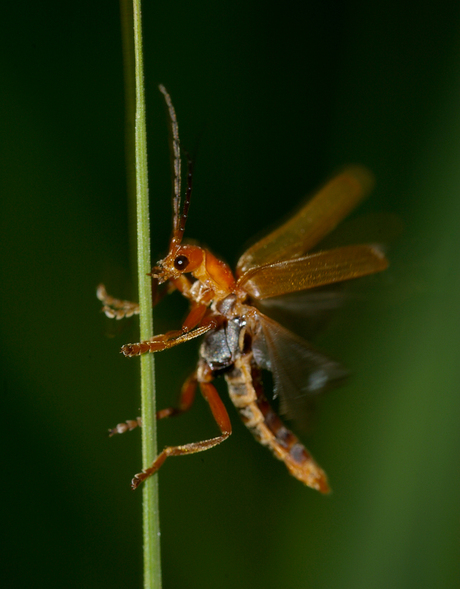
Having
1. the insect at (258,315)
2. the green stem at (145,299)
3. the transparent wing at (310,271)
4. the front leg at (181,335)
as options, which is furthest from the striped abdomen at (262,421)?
the green stem at (145,299)

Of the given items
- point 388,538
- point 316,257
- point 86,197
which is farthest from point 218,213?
point 388,538

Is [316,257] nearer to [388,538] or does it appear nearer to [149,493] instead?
[149,493]

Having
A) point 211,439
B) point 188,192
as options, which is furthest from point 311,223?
point 211,439

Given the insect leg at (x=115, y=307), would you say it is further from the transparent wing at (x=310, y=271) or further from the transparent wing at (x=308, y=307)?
the transparent wing at (x=308, y=307)

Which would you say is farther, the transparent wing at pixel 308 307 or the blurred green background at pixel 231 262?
the transparent wing at pixel 308 307

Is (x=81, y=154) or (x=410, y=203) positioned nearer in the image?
(x=81, y=154)

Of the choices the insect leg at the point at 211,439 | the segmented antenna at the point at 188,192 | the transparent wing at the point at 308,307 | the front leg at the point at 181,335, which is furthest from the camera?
the transparent wing at the point at 308,307

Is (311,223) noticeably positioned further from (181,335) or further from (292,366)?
(181,335)
